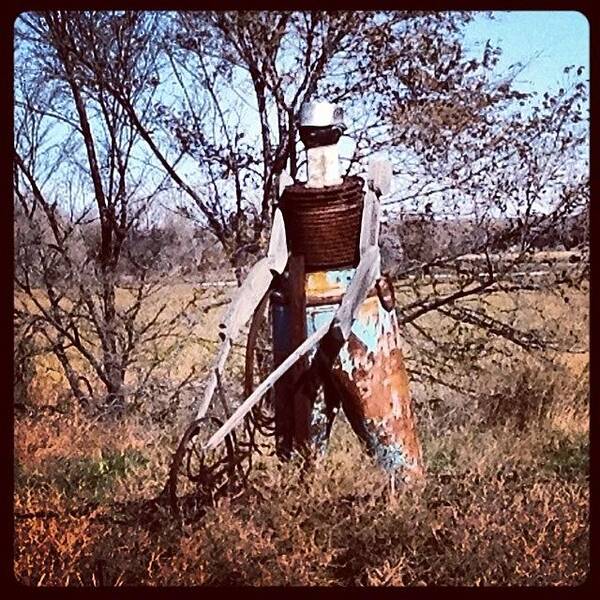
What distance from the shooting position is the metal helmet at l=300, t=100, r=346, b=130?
1.78m

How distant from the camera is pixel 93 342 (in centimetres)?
188

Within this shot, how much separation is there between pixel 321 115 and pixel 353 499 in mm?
683

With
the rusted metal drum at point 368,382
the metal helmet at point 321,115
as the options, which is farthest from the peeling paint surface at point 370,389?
the metal helmet at point 321,115

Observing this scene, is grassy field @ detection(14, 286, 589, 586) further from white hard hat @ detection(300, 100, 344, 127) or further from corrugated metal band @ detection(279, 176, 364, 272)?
white hard hat @ detection(300, 100, 344, 127)

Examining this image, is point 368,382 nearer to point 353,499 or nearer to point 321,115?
point 353,499

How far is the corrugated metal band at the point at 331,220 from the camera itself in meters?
1.76

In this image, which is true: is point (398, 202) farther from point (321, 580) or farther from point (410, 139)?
point (321, 580)

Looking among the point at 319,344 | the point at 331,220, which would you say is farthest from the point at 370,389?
the point at 331,220

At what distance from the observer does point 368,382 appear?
69.2 inches

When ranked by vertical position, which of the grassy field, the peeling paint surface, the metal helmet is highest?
the metal helmet

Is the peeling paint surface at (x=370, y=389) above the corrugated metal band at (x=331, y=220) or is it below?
below

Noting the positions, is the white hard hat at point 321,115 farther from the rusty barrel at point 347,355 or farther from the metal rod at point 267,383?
the metal rod at point 267,383

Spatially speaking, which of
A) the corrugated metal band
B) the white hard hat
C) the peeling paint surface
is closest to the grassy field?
the peeling paint surface

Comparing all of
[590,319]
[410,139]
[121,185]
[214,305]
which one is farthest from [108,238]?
[590,319]
